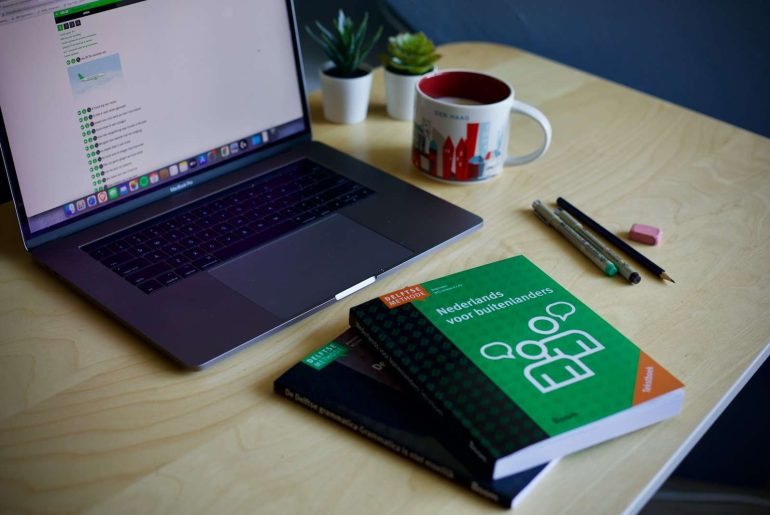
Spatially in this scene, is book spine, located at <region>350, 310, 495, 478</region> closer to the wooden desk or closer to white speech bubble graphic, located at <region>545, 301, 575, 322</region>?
the wooden desk

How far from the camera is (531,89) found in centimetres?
128

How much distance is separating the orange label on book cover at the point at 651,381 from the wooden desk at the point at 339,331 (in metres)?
0.03

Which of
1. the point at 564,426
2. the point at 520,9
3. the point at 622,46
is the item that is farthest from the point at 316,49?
the point at 564,426

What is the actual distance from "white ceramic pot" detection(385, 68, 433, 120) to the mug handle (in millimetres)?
178

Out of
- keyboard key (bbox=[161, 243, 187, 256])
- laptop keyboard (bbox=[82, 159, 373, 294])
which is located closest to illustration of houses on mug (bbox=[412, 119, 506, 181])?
laptop keyboard (bbox=[82, 159, 373, 294])

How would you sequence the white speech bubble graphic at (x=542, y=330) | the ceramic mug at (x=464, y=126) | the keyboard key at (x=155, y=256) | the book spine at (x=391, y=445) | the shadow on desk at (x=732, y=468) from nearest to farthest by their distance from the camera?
the book spine at (x=391, y=445)
the white speech bubble graphic at (x=542, y=330)
the keyboard key at (x=155, y=256)
the ceramic mug at (x=464, y=126)
the shadow on desk at (x=732, y=468)

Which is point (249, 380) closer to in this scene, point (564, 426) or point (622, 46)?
point (564, 426)

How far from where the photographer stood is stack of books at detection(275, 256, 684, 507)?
621mm

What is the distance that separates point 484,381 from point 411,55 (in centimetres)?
61

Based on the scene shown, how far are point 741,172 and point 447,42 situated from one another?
68cm

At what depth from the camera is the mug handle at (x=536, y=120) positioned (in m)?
1.01

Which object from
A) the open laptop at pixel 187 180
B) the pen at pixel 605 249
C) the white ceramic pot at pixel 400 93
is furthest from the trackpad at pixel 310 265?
the white ceramic pot at pixel 400 93

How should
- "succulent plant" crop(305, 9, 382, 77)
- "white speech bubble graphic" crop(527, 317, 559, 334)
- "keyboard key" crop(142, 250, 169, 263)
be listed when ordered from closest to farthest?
1. "white speech bubble graphic" crop(527, 317, 559, 334)
2. "keyboard key" crop(142, 250, 169, 263)
3. "succulent plant" crop(305, 9, 382, 77)

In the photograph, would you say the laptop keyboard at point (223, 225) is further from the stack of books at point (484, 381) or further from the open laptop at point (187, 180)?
the stack of books at point (484, 381)
